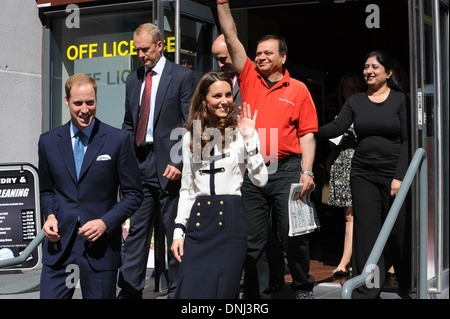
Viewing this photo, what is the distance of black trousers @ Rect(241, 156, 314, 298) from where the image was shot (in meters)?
4.95

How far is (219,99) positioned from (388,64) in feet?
7.00

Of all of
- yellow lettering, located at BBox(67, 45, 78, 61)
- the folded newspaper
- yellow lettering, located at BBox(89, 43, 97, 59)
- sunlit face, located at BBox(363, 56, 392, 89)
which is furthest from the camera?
yellow lettering, located at BBox(67, 45, 78, 61)

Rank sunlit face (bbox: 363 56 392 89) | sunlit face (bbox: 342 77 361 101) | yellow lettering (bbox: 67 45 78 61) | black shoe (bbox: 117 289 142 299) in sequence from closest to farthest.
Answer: black shoe (bbox: 117 289 142 299) < sunlit face (bbox: 363 56 392 89) < sunlit face (bbox: 342 77 361 101) < yellow lettering (bbox: 67 45 78 61)

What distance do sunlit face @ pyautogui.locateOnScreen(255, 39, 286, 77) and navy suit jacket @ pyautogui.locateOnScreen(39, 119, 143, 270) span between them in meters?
1.47

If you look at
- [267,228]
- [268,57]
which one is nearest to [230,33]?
[268,57]

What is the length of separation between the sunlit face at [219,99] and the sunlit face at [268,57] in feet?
3.53

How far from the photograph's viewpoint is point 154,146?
5293 millimetres

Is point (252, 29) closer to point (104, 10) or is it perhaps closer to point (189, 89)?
point (104, 10)

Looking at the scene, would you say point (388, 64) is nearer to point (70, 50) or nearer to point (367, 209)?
point (367, 209)

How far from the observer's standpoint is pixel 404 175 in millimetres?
5367

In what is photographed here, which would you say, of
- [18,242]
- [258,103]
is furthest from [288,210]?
[18,242]

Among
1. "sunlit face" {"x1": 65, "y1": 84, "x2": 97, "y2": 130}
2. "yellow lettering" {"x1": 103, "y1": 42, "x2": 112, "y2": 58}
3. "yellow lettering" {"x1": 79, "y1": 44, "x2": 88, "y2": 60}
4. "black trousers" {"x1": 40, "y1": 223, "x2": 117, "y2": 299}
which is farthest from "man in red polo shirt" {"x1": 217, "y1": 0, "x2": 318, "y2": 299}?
"yellow lettering" {"x1": 79, "y1": 44, "x2": 88, "y2": 60}

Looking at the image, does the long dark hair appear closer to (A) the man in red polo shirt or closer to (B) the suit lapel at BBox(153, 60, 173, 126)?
(A) the man in red polo shirt

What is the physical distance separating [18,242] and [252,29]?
3.99m
